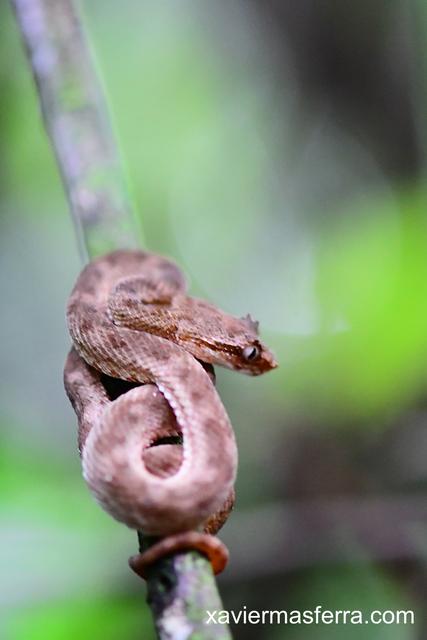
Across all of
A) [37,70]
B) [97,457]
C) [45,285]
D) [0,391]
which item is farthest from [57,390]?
[97,457]

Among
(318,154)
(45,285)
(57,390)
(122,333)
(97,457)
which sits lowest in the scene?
(97,457)

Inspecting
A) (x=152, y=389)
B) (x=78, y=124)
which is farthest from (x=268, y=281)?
(x=152, y=389)

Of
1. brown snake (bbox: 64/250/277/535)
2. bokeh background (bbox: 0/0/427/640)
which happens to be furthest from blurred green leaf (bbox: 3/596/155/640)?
brown snake (bbox: 64/250/277/535)

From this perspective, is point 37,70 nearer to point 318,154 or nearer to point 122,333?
point 122,333

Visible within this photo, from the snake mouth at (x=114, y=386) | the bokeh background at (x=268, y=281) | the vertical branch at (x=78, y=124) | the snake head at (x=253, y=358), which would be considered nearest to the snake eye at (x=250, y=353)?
A: the snake head at (x=253, y=358)

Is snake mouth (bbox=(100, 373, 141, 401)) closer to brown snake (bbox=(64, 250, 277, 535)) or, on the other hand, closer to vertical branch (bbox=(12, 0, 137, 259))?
brown snake (bbox=(64, 250, 277, 535))

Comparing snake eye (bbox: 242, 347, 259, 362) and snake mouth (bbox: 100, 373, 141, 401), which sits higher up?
snake eye (bbox: 242, 347, 259, 362)

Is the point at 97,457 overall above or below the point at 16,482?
below

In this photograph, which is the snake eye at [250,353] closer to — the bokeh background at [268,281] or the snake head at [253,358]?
the snake head at [253,358]
